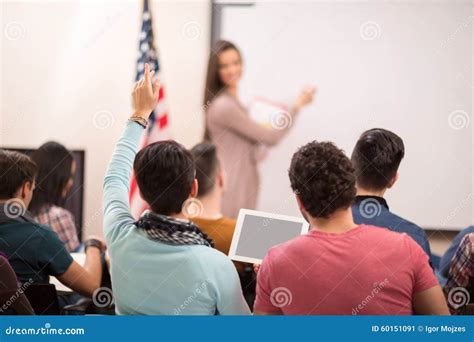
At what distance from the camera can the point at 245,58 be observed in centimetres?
471

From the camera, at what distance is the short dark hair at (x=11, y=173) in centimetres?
232

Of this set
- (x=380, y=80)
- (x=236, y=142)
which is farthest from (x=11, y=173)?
(x=380, y=80)

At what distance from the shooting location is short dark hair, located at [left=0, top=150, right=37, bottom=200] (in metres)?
2.32

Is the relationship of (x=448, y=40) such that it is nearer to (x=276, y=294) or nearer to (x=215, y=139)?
(x=215, y=139)

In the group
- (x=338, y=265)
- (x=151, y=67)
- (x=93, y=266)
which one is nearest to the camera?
(x=338, y=265)

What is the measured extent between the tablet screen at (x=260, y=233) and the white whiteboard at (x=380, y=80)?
7.46ft

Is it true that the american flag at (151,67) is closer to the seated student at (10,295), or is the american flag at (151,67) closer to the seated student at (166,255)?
the seated student at (10,295)

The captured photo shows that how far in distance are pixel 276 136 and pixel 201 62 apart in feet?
2.56

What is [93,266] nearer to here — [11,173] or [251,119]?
[11,173]

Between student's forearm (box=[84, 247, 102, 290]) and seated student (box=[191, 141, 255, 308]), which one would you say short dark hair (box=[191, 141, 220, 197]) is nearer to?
seated student (box=[191, 141, 255, 308])

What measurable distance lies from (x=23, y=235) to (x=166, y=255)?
0.76 metres

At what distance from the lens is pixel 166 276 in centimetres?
181

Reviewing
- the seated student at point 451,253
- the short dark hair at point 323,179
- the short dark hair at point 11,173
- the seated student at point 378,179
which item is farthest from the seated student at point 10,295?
the seated student at point 451,253

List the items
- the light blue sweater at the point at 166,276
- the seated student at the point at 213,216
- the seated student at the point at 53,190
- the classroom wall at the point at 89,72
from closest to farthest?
the light blue sweater at the point at 166,276
the seated student at the point at 213,216
the seated student at the point at 53,190
the classroom wall at the point at 89,72
